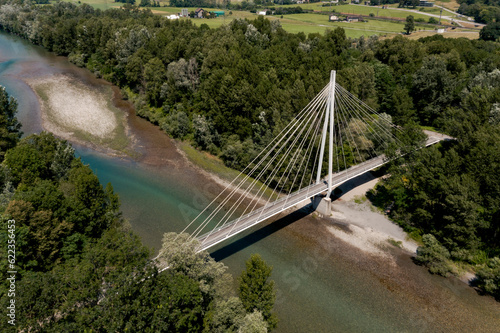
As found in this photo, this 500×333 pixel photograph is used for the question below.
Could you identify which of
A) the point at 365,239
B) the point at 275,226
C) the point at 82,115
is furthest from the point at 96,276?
the point at 82,115

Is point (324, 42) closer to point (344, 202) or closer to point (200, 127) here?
point (200, 127)

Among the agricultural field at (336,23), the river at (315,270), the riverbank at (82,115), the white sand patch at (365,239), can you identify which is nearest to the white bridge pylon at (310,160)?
the river at (315,270)

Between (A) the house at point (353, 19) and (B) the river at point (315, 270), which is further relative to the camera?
(A) the house at point (353, 19)

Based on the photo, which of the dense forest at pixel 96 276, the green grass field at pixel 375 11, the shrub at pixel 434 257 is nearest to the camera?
the dense forest at pixel 96 276

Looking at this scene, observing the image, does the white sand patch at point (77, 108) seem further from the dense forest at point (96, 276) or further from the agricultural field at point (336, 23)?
the agricultural field at point (336, 23)

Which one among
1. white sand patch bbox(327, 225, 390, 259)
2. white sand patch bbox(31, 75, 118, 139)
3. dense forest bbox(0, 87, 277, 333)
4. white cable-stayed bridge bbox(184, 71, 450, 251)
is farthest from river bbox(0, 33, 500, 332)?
white sand patch bbox(31, 75, 118, 139)

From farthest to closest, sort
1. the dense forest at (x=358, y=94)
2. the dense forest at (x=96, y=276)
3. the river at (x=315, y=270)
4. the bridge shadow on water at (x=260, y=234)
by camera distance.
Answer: the bridge shadow on water at (x=260, y=234), the dense forest at (x=358, y=94), the river at (x=315, y=270), the dense forest at (x=96, y=276)

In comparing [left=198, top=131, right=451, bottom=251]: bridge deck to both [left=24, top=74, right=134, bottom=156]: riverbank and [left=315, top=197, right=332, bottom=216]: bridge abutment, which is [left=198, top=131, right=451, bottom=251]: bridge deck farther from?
[left=24, top=74, right=134, bottom=156]: riverbank

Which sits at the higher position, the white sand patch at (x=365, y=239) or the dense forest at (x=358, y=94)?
the dense forest at (x=358, y=94)
